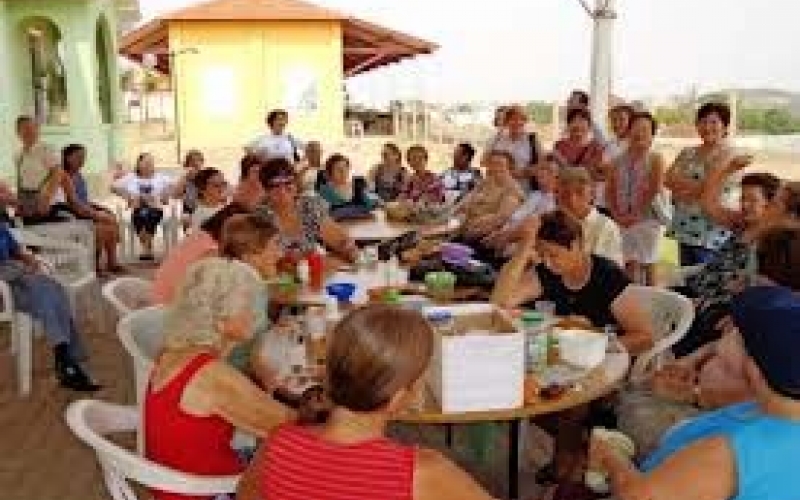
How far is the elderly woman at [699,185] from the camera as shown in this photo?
4.95 metres

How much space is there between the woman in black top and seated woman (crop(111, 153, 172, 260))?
5755 mm

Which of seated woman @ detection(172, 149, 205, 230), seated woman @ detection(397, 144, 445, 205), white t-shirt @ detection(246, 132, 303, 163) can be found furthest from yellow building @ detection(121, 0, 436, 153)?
seated woman @ detection(397, 144, 445, 205)

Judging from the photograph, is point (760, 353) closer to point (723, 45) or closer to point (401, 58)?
point (401, 58)

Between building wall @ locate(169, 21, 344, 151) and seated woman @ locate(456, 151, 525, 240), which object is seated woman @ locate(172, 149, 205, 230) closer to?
seated woman @ locate(456, 151, 525, 240)

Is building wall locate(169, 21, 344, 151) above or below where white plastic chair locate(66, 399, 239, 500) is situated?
above

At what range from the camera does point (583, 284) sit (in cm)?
324

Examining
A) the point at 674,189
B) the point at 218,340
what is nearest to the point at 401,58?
the point at 674,189

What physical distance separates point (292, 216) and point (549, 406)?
8.03 ft

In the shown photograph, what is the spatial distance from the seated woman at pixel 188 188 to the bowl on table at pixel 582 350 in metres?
5.31

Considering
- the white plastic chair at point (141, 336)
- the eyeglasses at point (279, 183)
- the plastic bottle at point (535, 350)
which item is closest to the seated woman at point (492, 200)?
the eyeglasses at point (279, 183)

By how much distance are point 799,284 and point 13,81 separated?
10.5m

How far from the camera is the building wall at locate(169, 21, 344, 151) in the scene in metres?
16.5

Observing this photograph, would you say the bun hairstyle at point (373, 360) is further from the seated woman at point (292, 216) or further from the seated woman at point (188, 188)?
the seated woman at point (188, 188)

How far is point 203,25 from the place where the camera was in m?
16.5
